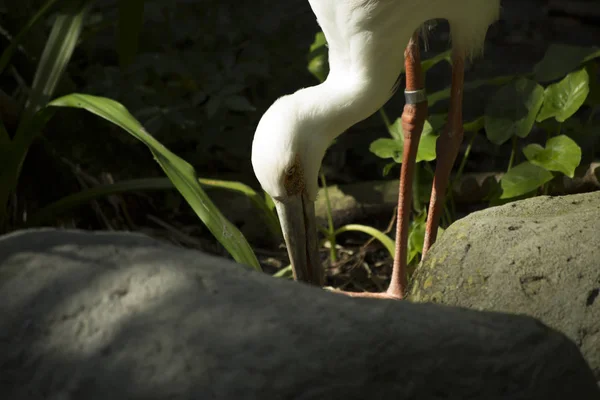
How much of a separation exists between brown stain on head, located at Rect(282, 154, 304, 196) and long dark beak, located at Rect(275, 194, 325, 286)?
2cm

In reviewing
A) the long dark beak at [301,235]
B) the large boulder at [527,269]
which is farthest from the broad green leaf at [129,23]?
the large boulder at [527,269]

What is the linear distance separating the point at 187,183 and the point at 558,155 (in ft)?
4.12

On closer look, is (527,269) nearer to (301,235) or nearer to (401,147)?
(301,235)

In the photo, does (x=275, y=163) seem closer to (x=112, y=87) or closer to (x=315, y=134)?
(x=315, y=134)

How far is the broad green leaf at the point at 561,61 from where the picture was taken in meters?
3.32

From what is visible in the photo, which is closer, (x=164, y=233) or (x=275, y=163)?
(x=275, y=163)

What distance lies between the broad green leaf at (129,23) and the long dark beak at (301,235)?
1296mm

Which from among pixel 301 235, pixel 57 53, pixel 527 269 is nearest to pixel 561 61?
pixel 301 235

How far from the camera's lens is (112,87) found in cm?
364

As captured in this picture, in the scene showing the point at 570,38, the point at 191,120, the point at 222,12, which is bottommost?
the point at 570,38

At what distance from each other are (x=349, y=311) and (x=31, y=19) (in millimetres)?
2314

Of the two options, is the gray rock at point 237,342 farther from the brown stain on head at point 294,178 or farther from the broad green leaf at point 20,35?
the broad green leaf at point 20,35

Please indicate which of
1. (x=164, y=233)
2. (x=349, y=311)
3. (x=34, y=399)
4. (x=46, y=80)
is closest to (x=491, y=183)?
(x=164, y=233)

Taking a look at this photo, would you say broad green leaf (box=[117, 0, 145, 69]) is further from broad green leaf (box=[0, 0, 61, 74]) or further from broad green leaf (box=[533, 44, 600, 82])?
broad green leaf (box=[533, 44, 600, 82])
